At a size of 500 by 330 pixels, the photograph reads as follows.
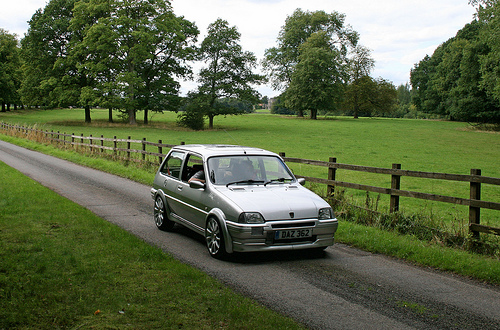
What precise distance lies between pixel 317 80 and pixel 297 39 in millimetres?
16016

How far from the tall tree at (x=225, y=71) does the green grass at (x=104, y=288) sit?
48.4 meters

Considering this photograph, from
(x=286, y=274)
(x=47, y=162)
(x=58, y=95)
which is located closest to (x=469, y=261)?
(x=286, y=274)

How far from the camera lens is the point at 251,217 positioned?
6469 millimetres

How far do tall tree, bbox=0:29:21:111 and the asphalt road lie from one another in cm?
7164

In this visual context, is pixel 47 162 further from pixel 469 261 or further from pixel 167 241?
pixel 469 261

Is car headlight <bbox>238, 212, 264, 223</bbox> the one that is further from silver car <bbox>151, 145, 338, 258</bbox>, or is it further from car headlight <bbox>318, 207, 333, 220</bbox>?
car headlight <bbox>318, 207, 333, 220</bbox>

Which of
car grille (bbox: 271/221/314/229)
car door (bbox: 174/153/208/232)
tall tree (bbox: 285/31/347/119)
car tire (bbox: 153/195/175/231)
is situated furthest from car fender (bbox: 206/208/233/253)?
tall tree (bbox: 285/31/347/119)

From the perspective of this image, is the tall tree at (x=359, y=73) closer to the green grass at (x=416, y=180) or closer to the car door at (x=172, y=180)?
the green grass at (x=416, y=180)

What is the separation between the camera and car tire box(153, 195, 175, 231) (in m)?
8.75

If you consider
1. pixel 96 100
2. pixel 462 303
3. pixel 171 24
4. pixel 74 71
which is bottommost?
pixel 462 303

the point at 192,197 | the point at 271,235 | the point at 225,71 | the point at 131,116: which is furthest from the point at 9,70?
the point at 271,235

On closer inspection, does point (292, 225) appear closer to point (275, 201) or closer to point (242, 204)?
point (275, 201)

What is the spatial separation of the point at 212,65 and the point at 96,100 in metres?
14.7

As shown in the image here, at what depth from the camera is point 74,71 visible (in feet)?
188
